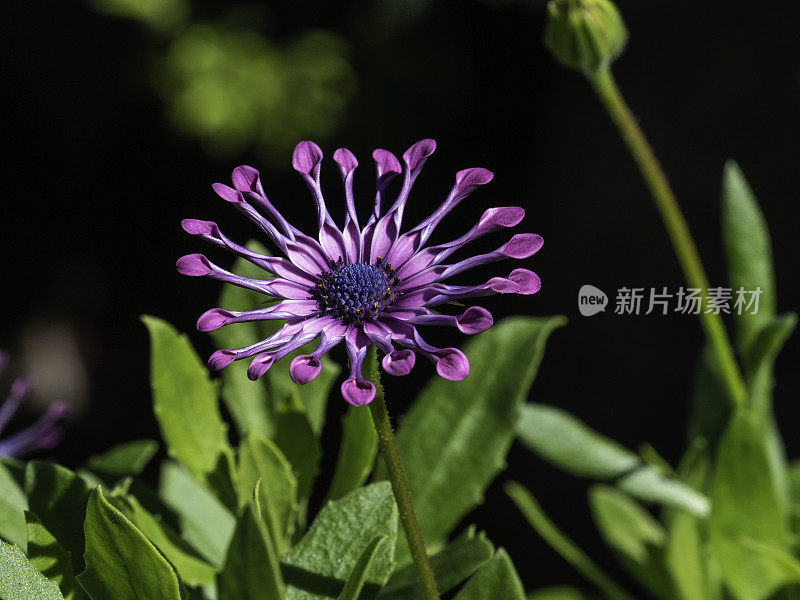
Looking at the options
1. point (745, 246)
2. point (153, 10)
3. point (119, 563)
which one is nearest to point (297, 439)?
point (119, 563)

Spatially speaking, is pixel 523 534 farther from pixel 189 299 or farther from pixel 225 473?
pixel 225 473

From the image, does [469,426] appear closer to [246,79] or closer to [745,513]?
[745,513]

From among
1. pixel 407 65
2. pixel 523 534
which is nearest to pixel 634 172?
pixel 407 65

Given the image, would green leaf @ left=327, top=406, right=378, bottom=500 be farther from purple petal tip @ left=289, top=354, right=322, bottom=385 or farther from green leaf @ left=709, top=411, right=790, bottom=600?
green leaf @ left=709, top=411, right=790, bottom=600

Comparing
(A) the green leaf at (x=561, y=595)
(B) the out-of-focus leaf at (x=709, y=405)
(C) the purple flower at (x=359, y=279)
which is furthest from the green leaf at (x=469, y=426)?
(A) the green leaf at (x=561, y=595)

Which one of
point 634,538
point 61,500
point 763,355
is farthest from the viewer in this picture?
point 634,538
